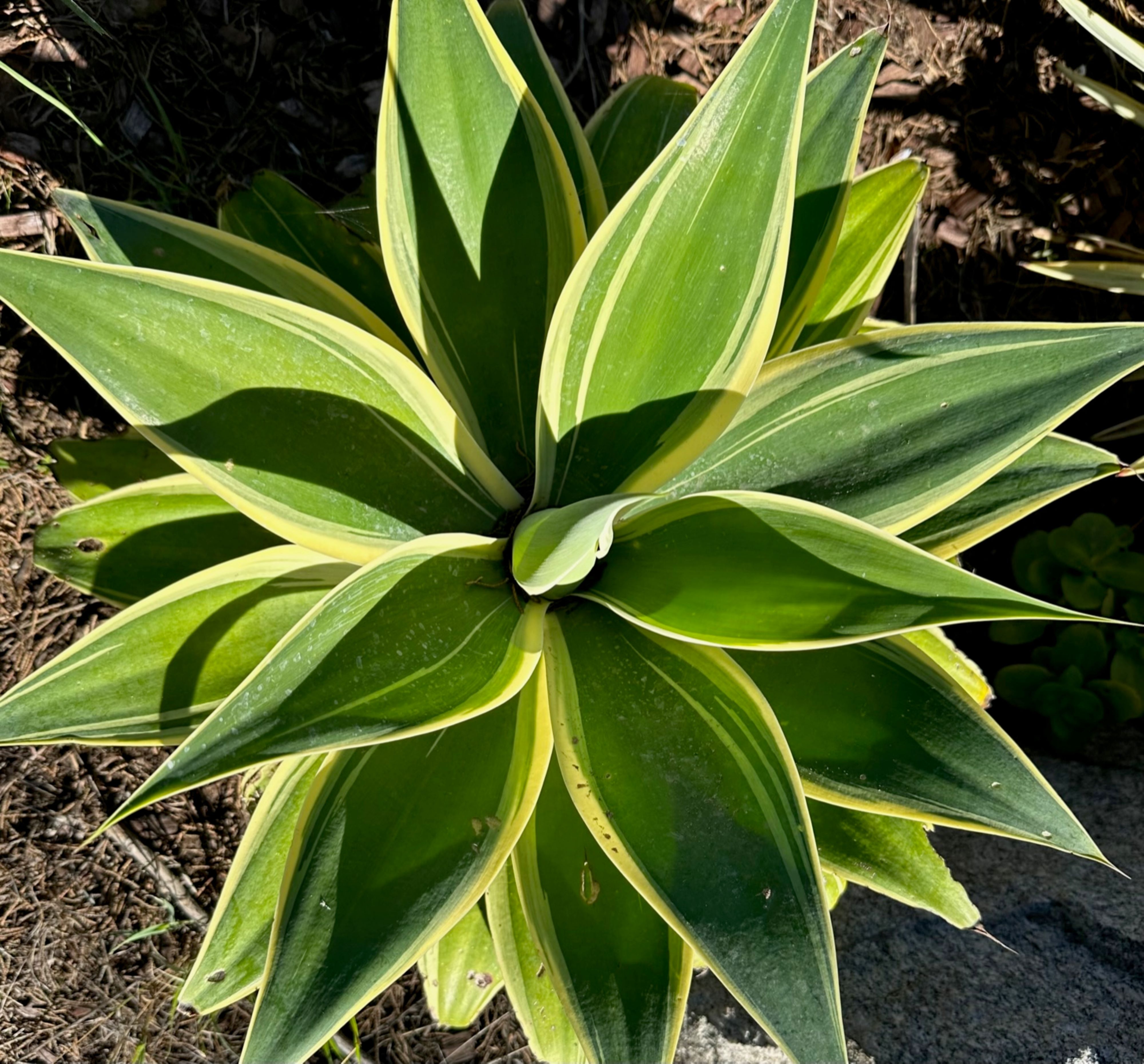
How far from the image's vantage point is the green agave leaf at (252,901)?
1.18 m

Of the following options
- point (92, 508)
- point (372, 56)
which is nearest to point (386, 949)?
point (92, 508)

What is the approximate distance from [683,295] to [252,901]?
0.93 m

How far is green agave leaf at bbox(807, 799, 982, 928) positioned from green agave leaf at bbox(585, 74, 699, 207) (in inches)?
38.7

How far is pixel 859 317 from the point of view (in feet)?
4.35

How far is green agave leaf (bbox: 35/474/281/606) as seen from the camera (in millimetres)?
1224

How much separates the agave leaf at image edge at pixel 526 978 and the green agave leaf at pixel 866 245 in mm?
885

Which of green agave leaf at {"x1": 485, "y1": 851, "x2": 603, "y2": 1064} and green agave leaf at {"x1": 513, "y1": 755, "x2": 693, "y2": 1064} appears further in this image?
green agave leaf at {"x1": 485, "y1": 851, "x2": 603, "y2": 1064}

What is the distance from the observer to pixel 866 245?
1.39 meters

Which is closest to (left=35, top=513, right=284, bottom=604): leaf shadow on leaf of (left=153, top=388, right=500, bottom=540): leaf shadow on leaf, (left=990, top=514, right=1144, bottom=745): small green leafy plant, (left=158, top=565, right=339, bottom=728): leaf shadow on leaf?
(left=158, top=565, right=339, bottom=728): leaf shadow on leaf

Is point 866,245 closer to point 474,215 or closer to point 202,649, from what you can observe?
point 474,215

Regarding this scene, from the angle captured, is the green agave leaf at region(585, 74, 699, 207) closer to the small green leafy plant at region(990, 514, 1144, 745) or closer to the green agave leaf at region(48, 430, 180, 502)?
the green agave leaf at region(48, 430, 180, 502)

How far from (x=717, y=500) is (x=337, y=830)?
0.54 metres

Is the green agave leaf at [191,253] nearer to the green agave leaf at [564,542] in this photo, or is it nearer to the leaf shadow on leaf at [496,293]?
the leaf shadow on leaf at [496,293]

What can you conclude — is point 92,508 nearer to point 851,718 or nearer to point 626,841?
point 626,841
